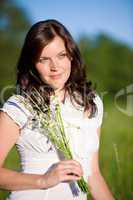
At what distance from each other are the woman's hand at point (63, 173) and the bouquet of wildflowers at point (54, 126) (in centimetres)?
10

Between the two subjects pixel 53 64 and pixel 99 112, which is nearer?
pixel 53 64

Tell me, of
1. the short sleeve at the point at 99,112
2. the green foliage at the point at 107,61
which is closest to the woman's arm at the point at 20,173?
the short sleeve at the point at 99,112

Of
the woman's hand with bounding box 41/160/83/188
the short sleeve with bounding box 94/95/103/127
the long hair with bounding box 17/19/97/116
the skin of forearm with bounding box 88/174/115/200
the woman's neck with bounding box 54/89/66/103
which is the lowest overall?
the skin of forearm with bounding box 88/174/115/200

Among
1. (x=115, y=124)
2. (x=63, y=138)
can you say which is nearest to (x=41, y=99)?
(x=63, y=138)

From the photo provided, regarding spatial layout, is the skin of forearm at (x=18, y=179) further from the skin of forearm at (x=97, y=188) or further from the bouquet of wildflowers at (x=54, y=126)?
the skin of forearm at (x=97, y=188)

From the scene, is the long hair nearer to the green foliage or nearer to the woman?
the woman

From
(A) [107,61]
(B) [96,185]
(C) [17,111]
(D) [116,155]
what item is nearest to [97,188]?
(B) [96,185]

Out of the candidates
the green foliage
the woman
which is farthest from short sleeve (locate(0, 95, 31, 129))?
the green foliage

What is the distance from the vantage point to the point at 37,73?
1573 mm

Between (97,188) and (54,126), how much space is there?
283 mm

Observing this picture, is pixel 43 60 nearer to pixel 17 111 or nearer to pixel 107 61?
pixel 17 111

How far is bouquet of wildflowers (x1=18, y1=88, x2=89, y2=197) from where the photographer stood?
1486 millimetres

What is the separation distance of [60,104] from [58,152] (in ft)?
0.56

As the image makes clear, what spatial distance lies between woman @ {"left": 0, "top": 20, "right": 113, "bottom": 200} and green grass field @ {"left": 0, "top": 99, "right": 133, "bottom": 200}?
22 centimetres
